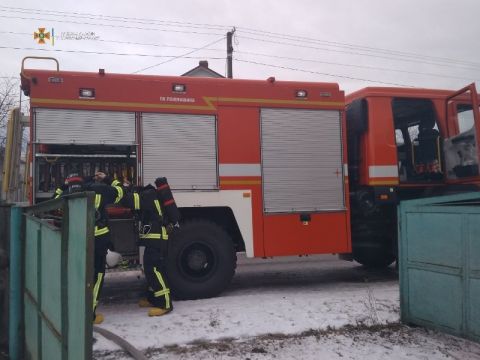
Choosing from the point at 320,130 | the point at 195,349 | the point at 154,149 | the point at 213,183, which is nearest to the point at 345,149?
the point at 320,130

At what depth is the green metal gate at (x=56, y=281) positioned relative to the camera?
2344 mm

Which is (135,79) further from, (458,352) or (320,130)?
(458,352)

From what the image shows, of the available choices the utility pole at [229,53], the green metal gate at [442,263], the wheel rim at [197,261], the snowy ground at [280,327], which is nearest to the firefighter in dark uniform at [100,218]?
the snowy ground at [280,327]

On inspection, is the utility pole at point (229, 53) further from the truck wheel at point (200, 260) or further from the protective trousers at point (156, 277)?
the protective trousers at point (156, 277)

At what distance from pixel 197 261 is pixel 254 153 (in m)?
1.70

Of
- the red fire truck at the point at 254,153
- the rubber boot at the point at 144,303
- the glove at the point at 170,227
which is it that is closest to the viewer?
the glove at the point at 170,227

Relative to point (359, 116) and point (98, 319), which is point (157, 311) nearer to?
point (98, 319)

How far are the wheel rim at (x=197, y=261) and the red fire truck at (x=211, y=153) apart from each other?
0.5 inches

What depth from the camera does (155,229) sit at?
19.3 feet

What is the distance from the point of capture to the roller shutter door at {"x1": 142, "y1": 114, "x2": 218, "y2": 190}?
645 centimetres

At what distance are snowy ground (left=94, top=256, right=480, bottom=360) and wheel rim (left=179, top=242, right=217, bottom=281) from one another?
389 mm

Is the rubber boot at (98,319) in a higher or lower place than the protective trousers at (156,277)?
lower

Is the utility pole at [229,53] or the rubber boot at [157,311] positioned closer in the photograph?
the rubber boot at [157,311]

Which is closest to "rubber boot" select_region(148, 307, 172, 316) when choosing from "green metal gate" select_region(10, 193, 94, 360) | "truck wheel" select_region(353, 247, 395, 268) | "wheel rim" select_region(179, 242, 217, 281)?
"wheel rim" select_region(179, 242, 217, 281)
